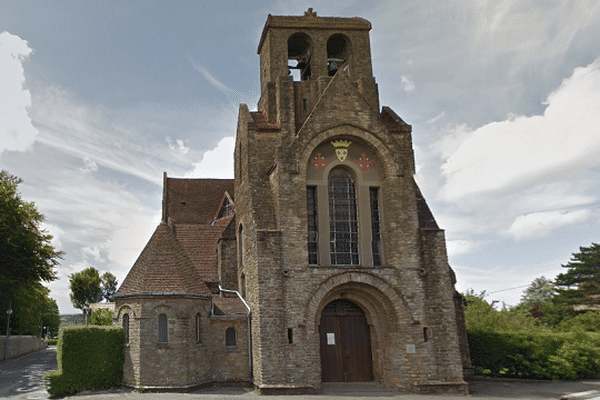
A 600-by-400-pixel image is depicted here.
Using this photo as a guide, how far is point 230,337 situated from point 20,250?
679 inches

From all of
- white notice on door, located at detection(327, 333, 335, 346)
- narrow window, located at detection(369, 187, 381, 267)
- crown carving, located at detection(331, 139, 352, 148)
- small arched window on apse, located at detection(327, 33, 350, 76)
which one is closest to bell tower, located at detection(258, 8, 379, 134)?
small arched window on apse, located at detection(327, 33, 350, 76)

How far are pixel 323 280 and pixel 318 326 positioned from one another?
194 cm

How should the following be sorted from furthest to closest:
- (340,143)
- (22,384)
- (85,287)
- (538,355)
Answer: (85,287) → (538,355) → (22,384) → (340,143)

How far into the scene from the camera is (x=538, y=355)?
2306 cm

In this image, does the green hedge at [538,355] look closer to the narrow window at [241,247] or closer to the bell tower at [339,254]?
the bell tower at [339,254]

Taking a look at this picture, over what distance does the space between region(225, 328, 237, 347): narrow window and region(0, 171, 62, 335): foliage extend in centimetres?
1629

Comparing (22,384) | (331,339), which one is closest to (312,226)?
(331,339)

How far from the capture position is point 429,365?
63.0 ft

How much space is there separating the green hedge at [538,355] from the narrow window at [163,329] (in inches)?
585

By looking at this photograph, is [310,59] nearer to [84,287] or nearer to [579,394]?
[579,394]

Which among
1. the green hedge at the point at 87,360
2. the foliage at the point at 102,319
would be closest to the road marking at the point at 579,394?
the green hedge at the point at 87,360

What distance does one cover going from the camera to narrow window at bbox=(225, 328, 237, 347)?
20938 mm

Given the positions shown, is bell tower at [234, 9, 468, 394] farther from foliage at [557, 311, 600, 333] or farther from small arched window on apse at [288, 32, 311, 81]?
foliage at [557, 311, 600, 333]

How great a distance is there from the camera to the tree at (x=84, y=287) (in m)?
76.9
